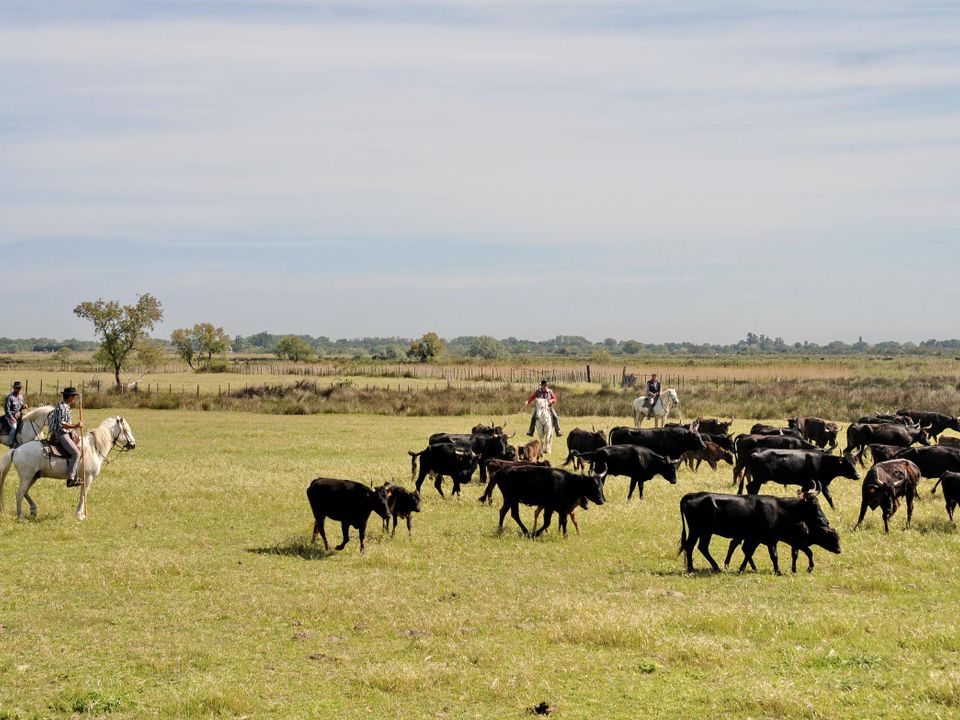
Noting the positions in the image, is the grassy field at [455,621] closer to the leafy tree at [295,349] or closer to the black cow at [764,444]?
the black cow at [764,444]

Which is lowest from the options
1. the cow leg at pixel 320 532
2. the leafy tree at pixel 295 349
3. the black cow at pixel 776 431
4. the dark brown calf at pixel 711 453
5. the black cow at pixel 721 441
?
the cow leg at pixel 320 532

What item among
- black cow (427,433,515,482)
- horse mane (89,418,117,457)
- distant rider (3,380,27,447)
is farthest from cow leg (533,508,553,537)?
distant rider (3,380,27,447)

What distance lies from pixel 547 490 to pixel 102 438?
8.87 meters

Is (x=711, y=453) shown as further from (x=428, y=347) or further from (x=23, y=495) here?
(x=428, y=347)

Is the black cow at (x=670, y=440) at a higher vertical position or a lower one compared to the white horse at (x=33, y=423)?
lower

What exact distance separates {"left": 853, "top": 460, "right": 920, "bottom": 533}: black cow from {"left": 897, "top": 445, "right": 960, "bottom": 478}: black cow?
2.71 meters

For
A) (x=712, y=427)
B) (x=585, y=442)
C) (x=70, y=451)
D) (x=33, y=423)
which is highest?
(x=33, y=423)

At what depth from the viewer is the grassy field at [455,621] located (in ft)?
26.8

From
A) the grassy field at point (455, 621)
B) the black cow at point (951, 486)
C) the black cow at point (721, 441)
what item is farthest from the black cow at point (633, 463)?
the black cow at point (951, 486)

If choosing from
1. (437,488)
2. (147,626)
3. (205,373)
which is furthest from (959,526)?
(205,373)

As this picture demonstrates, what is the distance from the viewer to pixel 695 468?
24203mm

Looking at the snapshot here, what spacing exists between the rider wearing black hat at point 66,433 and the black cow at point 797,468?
40.8 ft

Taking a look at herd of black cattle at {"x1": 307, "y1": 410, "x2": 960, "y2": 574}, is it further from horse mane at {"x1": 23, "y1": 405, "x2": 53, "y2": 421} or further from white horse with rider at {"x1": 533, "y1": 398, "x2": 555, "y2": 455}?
horse mane at {"x1": 23, "y1": 405, "x2": 53, "y2": 421}

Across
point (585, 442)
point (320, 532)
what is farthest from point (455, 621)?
point (585, 442)
